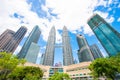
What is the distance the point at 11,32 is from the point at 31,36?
33.4 metres

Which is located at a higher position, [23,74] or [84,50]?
[84,50]

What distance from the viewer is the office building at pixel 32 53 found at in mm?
161087

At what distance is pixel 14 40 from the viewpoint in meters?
152

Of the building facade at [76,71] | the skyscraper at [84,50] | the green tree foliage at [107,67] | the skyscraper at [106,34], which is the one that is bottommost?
the green tree foliage at [107,67]

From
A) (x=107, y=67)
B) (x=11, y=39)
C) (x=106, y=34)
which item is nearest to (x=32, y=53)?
(x=11, y=39)

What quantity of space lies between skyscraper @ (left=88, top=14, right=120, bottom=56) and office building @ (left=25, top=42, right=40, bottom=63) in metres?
104

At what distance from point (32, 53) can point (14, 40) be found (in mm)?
35348

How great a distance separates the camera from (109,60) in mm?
27406

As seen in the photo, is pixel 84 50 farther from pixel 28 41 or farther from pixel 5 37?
→ pixel 5 37

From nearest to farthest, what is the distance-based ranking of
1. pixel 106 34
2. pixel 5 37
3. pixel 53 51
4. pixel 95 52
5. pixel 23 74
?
pixel 23 74 < pixel 106 34 < pixel 5 37 < pixel 95 52 < pixel 53 51

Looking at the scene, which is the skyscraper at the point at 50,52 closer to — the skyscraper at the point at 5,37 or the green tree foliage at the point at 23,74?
the skyscraper at the point at 5,37

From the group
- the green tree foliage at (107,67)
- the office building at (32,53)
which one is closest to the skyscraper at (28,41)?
the office building at (32,53)

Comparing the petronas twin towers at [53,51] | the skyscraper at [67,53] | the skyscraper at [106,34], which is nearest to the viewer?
the skyscraper at [106,34]

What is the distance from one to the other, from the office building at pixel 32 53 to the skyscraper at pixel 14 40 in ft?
71.8
